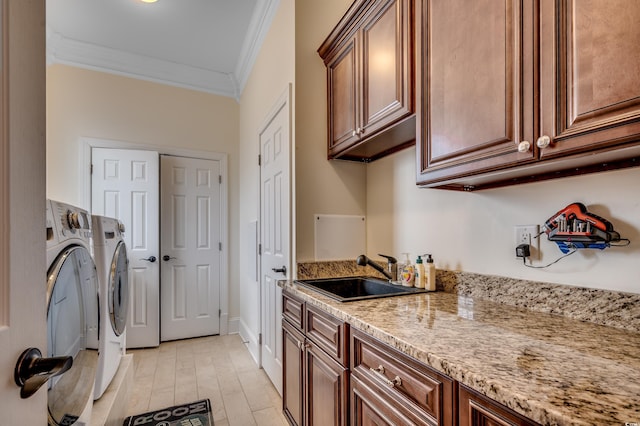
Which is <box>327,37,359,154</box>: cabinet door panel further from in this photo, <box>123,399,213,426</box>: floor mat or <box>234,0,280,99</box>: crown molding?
<box>123,399,213,426</box>: floor mat

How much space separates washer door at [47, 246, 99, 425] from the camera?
0.98 m

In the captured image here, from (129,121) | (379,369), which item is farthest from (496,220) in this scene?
(129,121)

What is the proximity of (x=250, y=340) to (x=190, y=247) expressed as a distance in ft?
4.09

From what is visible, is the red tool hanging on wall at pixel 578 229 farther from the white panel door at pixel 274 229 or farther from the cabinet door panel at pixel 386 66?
the white panel door at pixel 274 229

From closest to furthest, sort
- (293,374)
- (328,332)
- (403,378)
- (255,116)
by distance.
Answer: (403,378) → (328,332) → (293,374) → (255,116)

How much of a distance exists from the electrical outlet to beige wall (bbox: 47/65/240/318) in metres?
3.13

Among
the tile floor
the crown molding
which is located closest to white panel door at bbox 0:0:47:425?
the tile floor

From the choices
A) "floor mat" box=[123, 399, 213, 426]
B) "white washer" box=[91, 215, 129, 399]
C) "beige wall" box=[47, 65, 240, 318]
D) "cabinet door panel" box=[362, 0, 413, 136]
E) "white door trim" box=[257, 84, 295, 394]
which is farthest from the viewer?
"beige wall" box=[47, 65, 240, 318]

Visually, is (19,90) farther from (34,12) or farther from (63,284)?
(63,284)

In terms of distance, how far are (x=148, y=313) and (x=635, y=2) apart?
391 centimetres

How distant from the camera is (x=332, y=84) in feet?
6.71

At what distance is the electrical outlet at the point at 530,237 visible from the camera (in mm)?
1199

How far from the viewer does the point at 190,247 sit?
3.58m

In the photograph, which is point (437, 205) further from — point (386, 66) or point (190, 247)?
point (190, 247)
